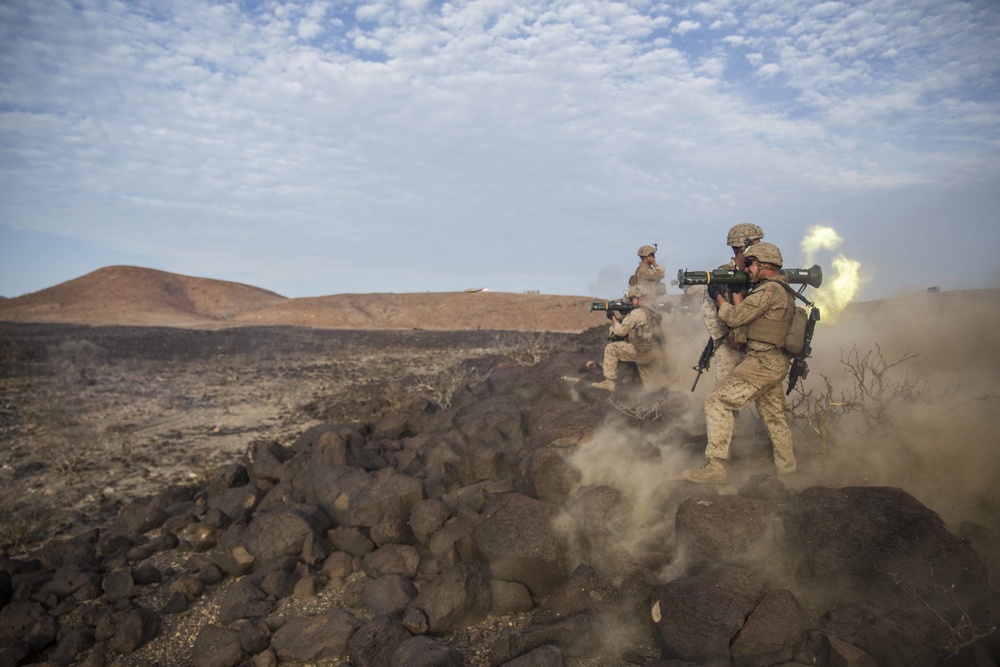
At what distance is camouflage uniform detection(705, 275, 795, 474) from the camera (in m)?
4.75

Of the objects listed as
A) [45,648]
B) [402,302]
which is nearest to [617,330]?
[45,648]

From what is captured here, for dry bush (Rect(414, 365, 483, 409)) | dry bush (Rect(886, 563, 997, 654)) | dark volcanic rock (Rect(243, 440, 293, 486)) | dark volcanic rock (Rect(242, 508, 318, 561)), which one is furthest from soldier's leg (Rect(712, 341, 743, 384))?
dry bush (Rect(414, 365, 483, 409))

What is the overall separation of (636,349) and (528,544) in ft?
14.1

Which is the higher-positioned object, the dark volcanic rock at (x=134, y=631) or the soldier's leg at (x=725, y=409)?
the soldier's leg at (x=725, y=409)

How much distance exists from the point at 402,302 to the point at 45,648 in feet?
141

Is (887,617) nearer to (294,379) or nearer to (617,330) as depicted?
(617,330)

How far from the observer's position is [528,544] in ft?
15.8

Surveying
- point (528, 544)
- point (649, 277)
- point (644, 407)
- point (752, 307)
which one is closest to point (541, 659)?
point (528, 544)

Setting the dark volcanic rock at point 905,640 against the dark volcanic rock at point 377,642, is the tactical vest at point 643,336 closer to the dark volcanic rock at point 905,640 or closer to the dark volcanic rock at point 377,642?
the dark volcanic rock at point 377,642

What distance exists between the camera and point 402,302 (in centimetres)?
4738

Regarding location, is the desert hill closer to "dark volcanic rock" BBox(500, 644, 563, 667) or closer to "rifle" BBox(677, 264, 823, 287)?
"rifle" BBox(677, 264, 823, 287)

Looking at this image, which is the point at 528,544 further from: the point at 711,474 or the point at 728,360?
the point at 728,360

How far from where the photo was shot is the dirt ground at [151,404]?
805 cm

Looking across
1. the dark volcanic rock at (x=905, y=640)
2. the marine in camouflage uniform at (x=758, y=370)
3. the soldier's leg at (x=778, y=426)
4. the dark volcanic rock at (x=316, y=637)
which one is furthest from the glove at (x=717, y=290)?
the dark volcanic rock at (x=316, y=637)
